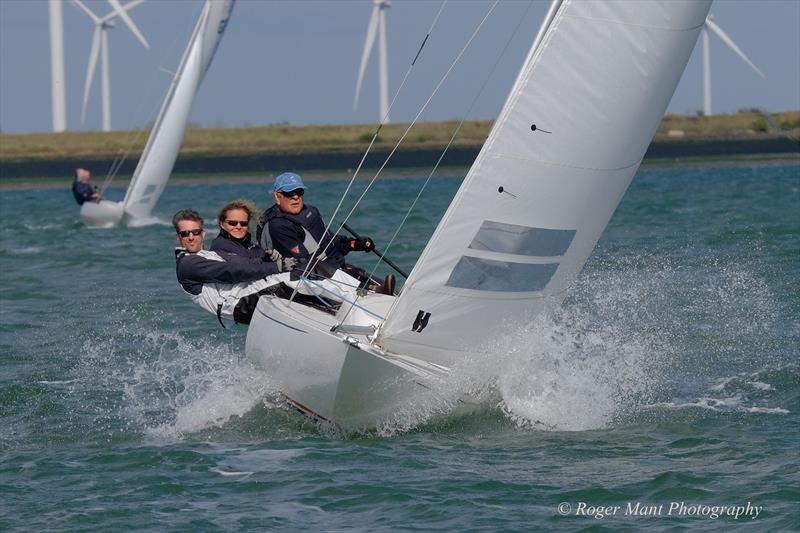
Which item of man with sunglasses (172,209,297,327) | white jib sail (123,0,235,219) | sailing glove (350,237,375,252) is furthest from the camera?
white jib sail (123,0,235,219)

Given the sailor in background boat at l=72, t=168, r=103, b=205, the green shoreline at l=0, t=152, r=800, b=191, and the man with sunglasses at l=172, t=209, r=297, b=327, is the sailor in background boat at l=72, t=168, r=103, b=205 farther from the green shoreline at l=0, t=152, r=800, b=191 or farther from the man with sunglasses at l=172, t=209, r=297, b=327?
the green shoreline at l=0, t=152, r=800, b=191

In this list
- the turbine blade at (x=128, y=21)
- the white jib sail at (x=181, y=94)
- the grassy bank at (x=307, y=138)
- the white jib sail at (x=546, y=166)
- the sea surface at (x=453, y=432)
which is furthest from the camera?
the grassy bank at (x=307, y=138)

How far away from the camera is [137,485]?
20.6 feet

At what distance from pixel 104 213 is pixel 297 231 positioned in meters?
16.8

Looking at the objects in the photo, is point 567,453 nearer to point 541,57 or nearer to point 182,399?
point 541,57

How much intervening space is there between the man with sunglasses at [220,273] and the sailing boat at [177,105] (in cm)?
1592

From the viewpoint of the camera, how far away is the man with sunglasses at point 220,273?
725 centimetres

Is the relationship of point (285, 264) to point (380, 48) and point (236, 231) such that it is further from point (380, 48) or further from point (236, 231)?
point (380, 48)

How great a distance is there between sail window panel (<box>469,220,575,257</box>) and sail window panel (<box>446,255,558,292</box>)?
0.07 m

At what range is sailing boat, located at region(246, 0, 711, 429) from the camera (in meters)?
6.51

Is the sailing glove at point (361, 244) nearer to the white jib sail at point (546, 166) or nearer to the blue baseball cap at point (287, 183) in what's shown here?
the blue baseball cap at point (287, 183)

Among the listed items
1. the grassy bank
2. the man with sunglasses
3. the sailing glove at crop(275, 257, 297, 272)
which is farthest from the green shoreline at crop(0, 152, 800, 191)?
the sailing glove at crop(275, 257, 297, 272)

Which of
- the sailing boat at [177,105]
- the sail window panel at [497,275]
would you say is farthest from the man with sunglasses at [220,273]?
the sailing boat at [177,105]

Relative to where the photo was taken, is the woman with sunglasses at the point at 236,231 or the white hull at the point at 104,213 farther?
the white hull at the point at 104,213
